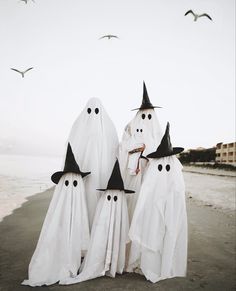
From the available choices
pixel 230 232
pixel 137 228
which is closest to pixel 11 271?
pixel 137 228

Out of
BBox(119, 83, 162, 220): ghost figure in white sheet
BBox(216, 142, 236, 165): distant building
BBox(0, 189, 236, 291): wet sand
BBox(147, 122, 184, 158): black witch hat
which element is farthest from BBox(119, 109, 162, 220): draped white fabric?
BBox(216, 142, 236, 165): distant building

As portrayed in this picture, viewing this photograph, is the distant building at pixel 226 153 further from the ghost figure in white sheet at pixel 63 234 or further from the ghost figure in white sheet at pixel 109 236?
the ghost figure in white sheet at pixel 63 234

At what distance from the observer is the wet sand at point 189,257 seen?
12.3ft

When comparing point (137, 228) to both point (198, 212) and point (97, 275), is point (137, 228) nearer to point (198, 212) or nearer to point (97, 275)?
point (97, 275)

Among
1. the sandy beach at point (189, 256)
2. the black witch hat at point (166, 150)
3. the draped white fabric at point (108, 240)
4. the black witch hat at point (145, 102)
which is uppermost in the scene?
the black witch hat at point (145, 102)

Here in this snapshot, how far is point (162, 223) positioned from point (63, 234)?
154cm

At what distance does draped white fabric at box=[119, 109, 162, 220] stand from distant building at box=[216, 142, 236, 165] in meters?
38.6

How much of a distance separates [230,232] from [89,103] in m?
5.85

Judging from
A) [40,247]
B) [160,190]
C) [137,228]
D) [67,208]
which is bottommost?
[40,247]

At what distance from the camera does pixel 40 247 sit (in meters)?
3.83

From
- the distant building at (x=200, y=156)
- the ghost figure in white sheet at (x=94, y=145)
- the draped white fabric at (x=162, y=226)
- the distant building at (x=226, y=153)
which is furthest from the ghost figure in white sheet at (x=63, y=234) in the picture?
the distant building at (x=200, y=156)

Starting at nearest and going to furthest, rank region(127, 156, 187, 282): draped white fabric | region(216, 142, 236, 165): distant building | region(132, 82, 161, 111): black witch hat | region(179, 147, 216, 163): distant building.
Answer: region(127, 156, 187, 282): draped white fabric < region(132, 82, 161, 111): black witch hat < region(216, 142, 236, 165): distant building < region(179, 147, 216, 163): distant building

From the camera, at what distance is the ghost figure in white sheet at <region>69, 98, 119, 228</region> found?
4410 millimetres

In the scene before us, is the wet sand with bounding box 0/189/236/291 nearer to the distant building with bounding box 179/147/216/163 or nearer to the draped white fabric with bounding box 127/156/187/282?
the draped white fabric with bounding box 127/156/187/282
